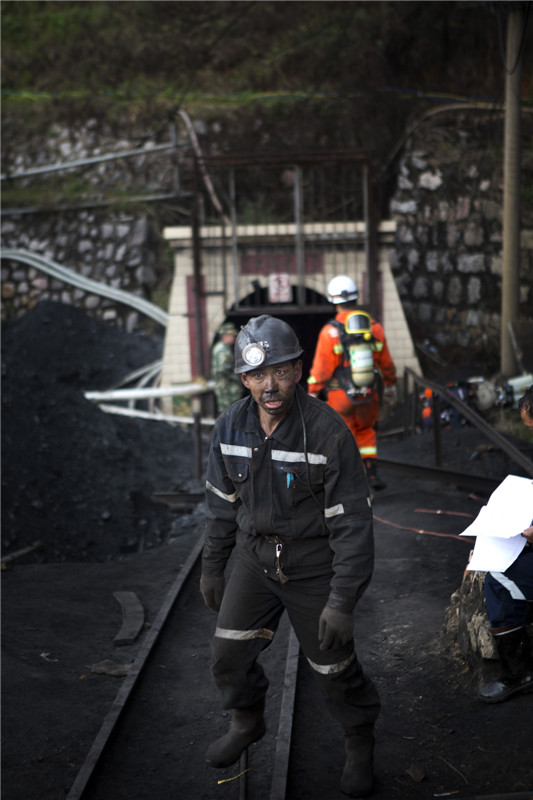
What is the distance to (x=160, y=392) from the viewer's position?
567 inches

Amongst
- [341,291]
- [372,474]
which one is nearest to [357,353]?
[341,291]

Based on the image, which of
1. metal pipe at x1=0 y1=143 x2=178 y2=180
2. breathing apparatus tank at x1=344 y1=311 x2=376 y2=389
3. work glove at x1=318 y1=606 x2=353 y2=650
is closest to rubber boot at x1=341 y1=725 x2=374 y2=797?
work glove at x1=318 y1=606 x2=353 y2=650

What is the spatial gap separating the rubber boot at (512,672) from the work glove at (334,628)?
116 centimetres

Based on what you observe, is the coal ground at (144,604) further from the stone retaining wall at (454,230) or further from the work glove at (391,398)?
the stone retaining wall at (454,230)

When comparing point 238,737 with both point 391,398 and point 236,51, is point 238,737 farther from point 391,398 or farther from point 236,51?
point 236,51

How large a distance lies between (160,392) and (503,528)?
35.8 ft

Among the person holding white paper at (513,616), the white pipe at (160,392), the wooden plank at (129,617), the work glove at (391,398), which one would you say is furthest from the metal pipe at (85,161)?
the person holding white paper at (513,616)

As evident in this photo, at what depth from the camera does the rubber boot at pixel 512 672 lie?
4184mm

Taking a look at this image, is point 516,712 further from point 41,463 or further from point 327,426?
point 41,463

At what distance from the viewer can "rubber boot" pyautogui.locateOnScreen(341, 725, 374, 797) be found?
365cm

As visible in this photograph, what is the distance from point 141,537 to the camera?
34.7 feet

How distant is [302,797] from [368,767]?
0.35 meters

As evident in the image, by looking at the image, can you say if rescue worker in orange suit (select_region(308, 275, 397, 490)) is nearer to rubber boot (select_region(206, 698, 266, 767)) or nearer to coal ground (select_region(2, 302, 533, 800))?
coal ground (select_region(2, 302, 533, 800))

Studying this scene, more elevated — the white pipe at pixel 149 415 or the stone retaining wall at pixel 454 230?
the stone retaining wall at pixel 454 230
